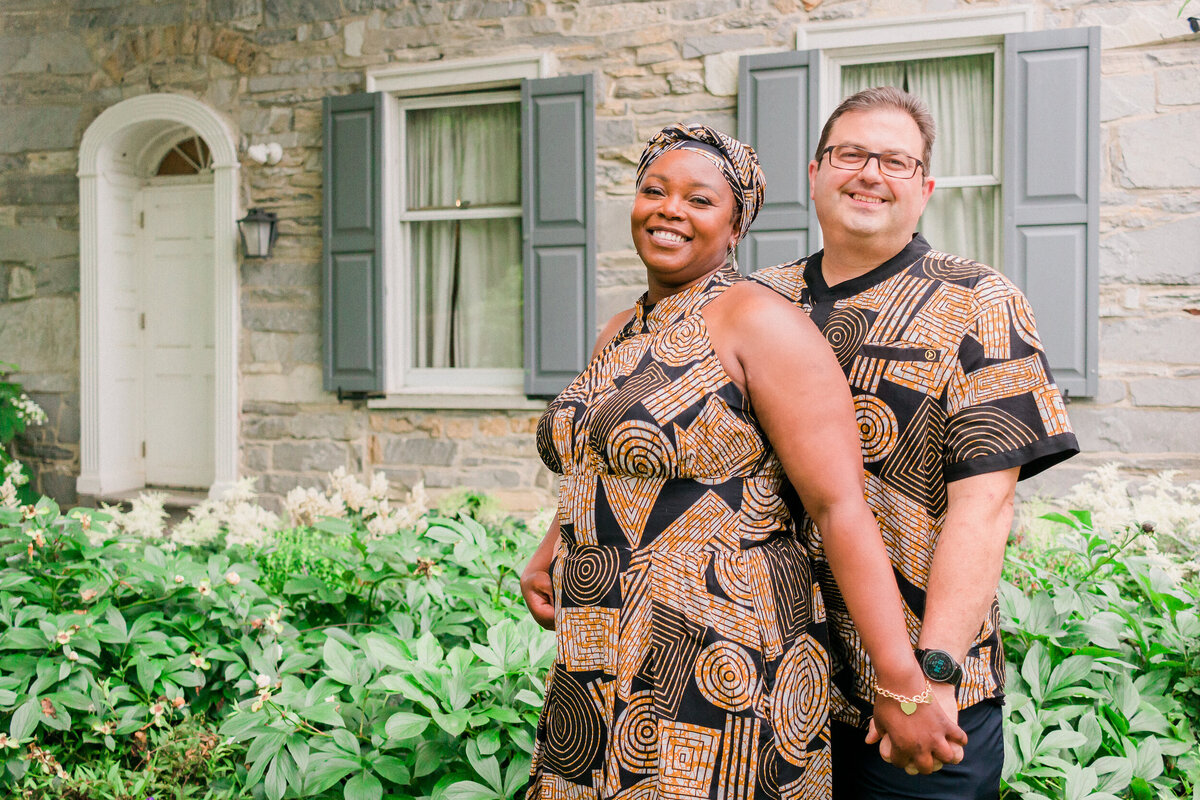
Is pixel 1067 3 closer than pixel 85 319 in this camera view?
Yes

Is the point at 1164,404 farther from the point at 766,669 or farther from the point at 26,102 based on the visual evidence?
the point at 26,102

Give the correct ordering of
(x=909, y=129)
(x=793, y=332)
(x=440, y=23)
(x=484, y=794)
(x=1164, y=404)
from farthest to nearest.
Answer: (x=440, y=23) < (x=1164, y=404) < (x=484, y=794) < (x=909, y=129) < (x=793, y=332)

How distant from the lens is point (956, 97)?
16.2 feet

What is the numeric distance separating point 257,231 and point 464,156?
1.37m

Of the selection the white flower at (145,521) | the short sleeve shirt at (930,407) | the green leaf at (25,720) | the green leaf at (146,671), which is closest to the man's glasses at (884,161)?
the short sleeve shirt at (930,407)

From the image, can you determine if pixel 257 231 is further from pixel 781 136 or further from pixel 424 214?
pixel 781 136

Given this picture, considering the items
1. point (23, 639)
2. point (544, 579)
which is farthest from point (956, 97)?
point (23, 639)

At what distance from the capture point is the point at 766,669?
1.30 meters

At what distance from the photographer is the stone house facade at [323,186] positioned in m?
4.57

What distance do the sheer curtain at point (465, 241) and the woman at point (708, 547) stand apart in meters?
4.37

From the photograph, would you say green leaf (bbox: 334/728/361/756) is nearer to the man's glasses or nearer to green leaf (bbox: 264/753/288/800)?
green leaf (bbox: 264/753/288/800)

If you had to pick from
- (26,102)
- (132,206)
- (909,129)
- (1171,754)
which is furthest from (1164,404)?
(26,102)

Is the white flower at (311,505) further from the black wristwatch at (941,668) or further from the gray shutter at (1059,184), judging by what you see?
the gray shutter at (1059,184)

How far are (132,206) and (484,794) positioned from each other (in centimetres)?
608
